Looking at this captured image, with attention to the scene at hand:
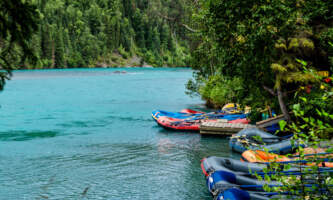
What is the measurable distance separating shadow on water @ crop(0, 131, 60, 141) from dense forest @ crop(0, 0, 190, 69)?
97.0 metres

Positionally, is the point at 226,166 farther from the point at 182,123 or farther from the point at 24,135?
the point at 24,135

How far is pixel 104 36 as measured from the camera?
14638cm

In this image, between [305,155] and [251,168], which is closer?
[305,155]

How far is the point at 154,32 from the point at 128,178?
6325 inches

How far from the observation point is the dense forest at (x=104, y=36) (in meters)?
124

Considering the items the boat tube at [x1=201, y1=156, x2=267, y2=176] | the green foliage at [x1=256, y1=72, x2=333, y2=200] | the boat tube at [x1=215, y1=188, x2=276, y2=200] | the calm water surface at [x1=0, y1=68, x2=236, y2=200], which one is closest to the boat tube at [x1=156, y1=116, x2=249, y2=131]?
the calm water surface at [x1=0, y1=68, x2=236, y2=200]

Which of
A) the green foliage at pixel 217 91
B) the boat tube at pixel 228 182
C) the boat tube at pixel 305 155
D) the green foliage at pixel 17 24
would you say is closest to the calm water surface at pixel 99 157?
the boat tube at pixel 228 182

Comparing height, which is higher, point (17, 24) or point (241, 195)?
point (17, 24)

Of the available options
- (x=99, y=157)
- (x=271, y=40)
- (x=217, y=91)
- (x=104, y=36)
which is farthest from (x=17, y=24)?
(x=104, y=36)

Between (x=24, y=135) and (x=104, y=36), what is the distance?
12993 centimetres

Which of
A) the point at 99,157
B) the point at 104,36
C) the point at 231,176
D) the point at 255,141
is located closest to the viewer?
the point at 231,176

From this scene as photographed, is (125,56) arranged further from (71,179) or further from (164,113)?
(71,179)

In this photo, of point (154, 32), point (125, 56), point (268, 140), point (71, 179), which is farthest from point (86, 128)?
point (154, 32)

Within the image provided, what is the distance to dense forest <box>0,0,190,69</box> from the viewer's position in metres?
124
